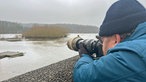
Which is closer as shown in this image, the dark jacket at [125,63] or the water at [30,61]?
the dark jacket at [125,63]

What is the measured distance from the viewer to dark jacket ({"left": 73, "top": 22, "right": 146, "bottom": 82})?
118 cm

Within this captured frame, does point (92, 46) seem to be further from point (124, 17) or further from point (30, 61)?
point (30, 61)

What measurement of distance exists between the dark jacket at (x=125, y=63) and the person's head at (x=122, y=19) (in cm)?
5

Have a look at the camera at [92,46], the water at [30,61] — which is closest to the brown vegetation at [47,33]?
the water at [30,61]

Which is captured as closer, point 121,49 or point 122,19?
point 121,49

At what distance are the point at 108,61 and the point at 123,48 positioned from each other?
0.08 meters

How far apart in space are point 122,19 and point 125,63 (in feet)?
0.79

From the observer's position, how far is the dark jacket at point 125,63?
1.18 metres

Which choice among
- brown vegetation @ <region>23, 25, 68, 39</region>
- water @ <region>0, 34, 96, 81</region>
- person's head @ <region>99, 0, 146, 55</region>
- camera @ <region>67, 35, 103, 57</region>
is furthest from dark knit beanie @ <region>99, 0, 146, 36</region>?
Result: brown vegetation @ <region>23, 25, 68, 39</region>

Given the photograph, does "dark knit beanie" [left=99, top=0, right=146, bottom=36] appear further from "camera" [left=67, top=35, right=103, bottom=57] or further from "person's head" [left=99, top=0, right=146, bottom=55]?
"camera" [left=67, top=35, right=103, bottom=57]

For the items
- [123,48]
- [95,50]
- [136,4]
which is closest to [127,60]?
[123,48]

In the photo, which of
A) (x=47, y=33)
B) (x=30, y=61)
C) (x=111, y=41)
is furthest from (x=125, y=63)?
(x=47, y=33)

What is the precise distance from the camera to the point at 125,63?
46.4 inches

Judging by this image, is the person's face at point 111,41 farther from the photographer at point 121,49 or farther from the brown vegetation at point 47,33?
the brown vegetation at point 47,33
